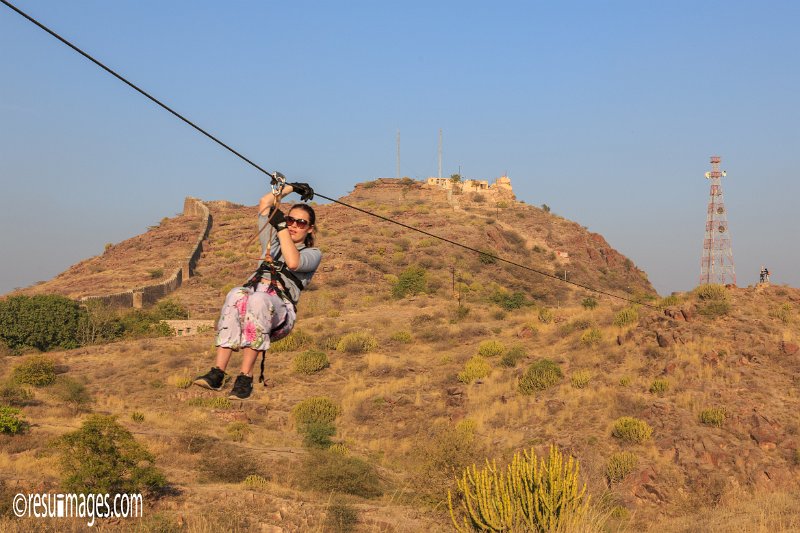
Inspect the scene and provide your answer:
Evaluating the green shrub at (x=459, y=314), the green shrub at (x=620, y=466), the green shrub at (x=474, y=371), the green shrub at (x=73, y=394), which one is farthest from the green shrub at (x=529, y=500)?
the green shrub at (x=459, y=314)

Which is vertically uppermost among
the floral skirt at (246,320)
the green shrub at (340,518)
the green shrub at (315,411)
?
the floral skirt at (246,320)

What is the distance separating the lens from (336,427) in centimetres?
3262

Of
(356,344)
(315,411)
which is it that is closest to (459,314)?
(356,344)

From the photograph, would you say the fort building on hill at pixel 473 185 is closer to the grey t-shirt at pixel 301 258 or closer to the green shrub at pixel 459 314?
the green shrub at pixel 459 314

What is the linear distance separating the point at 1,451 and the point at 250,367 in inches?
899

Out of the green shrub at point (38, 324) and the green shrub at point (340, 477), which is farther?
the green shrub at point (38, 324)

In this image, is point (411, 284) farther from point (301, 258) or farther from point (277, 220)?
point (277, 220)

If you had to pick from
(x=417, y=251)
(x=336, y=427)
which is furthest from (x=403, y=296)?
(x=336, y=427)

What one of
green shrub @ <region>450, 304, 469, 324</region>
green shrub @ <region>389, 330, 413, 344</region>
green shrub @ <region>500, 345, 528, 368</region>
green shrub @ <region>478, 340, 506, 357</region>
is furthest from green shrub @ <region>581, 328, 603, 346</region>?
green shrub @ <region>450, 304, 469, 324</region>

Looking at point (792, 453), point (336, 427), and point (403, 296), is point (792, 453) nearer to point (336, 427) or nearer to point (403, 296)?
point (336, 427)

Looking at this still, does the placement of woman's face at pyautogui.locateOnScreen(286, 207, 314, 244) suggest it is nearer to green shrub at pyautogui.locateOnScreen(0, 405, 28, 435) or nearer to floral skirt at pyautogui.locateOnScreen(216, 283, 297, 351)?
floral skirt at pyautogui.locateOnScreen(216, 283, 297, 351)

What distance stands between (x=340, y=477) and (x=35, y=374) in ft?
72.3

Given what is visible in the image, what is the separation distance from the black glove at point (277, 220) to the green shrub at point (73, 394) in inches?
1180

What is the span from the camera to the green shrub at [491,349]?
38469 mm
